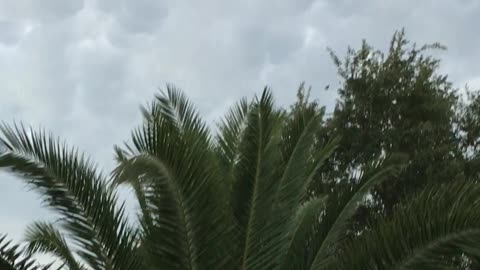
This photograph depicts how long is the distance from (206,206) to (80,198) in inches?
46.3

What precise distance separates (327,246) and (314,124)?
1.38 m

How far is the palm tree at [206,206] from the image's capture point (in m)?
6.75

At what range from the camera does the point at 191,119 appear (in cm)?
761

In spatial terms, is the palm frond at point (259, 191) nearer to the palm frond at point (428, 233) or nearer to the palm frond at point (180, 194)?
the palm frond at point (180, 194)

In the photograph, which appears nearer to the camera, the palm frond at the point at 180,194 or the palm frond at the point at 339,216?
the palm frond at the point at 180,194

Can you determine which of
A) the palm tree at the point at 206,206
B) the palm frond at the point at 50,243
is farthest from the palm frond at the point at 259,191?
the palm frond at the point at 50,243

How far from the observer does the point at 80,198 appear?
7051mm

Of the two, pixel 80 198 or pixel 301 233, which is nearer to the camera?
pixel 80 198

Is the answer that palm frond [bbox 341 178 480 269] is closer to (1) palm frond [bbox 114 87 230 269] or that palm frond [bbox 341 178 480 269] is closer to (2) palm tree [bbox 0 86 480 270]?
(2) palm tree [bbox 0 86 480 270]

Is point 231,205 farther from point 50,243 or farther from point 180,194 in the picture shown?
point 50,243

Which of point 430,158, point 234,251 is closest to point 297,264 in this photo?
point 234,251

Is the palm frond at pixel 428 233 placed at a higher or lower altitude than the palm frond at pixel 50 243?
lower

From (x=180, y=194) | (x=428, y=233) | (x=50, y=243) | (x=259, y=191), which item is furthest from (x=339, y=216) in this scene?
(x=50, y=243)

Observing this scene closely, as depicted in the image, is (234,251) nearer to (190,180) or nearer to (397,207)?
(190,180)
